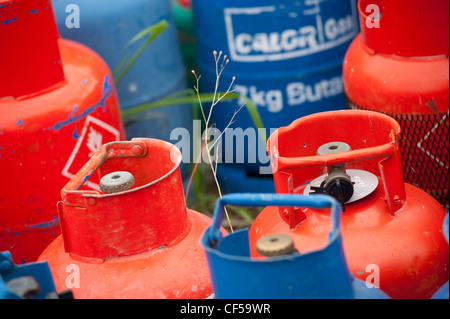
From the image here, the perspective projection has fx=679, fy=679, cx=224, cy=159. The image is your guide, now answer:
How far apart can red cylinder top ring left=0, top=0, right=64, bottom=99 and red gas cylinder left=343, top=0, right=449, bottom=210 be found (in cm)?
94

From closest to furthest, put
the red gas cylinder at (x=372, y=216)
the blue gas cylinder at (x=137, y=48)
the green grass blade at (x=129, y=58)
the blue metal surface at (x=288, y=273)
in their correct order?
the blue metal surface at (x=288, y=273) → the red gas cylinder at (x=372, y=216) → the green grass blade at (x=129, y=58) → the blue gas cylinder at (x=137, y=48)

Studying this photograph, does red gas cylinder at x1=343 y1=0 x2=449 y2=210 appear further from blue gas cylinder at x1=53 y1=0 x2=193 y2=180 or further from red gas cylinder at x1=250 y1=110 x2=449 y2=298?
blue gas cylinder at x1=53 y1=0 x2=193 y2=180

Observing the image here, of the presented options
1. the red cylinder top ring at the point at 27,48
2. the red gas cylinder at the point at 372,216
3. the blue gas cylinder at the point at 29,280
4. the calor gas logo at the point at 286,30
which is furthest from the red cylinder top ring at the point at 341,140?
the calor gas logo at the point at 286,30

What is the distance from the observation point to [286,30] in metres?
2.63

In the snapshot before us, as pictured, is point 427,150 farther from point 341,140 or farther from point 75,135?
point 75,135

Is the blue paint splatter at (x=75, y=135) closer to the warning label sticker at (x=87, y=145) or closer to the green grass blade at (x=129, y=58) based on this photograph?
the warning label sticker at (x=87, y=145)

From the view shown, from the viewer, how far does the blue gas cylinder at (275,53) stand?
8.61ft

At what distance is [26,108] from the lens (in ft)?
6.54

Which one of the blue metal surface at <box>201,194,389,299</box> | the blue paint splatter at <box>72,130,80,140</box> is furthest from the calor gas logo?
the blue metal surface at <box>201,194,389,299</box>

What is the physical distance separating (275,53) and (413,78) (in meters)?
0.82

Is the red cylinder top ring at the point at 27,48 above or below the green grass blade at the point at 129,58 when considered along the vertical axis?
above

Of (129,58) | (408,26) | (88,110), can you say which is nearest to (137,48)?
(129,58)

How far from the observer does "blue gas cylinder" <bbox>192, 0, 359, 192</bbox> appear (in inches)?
103
